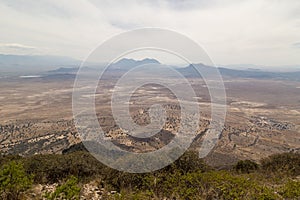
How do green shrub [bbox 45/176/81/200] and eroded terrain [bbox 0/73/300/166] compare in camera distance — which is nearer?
green shrub [bbox 45/176/81/200]

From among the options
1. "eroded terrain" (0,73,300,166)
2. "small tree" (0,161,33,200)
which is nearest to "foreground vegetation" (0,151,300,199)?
"small tree" (0,161,33,200)

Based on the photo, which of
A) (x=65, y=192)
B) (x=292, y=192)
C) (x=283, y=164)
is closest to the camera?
(x=65, y=192)

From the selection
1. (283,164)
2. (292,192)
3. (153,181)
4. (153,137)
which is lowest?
(153,137)

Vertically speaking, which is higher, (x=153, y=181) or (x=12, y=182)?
(x=12, y=182)

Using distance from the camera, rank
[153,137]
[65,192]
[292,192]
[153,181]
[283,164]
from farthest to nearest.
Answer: [153,137]
[283,164]
[153,181]
[292,192]
[65,192]

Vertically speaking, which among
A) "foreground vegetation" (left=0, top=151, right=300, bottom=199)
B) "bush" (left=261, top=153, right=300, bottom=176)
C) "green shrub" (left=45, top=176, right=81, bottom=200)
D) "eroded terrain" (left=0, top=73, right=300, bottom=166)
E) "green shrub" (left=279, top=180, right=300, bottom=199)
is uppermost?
"green shrub" (left=45, top=176, right=81, bottom=200)

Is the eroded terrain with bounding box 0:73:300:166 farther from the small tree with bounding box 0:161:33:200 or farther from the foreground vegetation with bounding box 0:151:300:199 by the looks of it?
the small tree with bounding box 0:161:33:200

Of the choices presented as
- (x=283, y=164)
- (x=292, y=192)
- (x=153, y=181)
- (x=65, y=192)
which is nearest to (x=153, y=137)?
(x=283, y=164)

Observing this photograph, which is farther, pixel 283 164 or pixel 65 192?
pixel 283 164

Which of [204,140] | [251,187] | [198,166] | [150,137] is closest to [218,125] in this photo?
[204,140]

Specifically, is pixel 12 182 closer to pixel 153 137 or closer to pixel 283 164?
pixel 283 164
